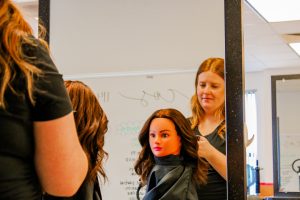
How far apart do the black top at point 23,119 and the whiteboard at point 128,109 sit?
67cm

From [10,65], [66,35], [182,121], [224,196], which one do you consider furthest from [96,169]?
[10,65]

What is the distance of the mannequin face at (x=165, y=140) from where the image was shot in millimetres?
1274

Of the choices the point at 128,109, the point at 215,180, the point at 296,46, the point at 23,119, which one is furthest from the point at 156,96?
the point at 23,119

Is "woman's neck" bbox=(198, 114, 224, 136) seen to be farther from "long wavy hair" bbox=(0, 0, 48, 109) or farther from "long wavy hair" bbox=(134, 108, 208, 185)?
"long wavy hair" bbox=(0, 0, 48, 109)

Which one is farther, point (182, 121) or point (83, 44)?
point (83, 44)

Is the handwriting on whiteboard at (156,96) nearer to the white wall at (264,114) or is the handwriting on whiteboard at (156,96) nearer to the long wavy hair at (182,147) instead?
the long wavy hair at (182,147)

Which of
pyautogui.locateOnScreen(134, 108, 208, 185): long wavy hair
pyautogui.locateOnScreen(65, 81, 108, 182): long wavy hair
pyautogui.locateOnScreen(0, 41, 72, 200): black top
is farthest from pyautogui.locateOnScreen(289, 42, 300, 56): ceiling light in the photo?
pyautogui.locateOnScreen(0, 41, 72, 200): black top

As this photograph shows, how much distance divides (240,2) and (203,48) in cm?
20

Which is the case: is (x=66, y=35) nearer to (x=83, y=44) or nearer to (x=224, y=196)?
(x=83, y=44)

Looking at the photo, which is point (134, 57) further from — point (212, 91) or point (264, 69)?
point (264, 69)

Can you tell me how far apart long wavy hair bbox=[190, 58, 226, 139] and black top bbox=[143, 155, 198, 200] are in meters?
0.15

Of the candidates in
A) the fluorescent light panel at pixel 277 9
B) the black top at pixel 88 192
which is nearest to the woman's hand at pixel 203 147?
the black top at pixel 88 192

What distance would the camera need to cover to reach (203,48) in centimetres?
136

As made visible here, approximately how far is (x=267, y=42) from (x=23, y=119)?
98 cm
